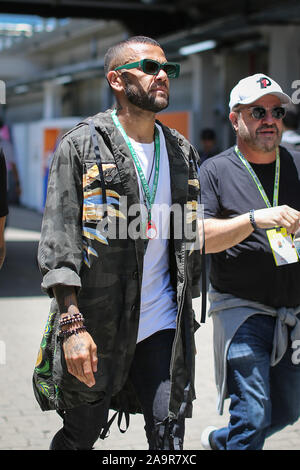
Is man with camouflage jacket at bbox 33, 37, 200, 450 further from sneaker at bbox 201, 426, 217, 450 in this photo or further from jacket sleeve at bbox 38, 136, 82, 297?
sneaker at bbox 201, 426, 217, 450

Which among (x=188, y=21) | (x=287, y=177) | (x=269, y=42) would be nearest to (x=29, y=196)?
(x=188, y=21)

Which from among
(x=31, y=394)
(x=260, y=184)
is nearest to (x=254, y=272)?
(x=260, y=184)

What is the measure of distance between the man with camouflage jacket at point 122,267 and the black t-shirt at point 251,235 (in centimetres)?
43

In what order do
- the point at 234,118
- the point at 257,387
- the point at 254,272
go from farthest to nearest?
the point at 234,118 → the point at 254,272 → the point at 257,387

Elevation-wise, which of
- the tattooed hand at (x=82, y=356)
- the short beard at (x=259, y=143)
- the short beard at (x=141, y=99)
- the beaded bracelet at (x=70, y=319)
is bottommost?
the tattooed hand at (x=82, y=356)

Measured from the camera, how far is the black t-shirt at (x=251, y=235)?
11.7 feet

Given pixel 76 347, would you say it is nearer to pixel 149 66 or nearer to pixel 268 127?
pixel 149 66

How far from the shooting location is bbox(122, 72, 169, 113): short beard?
308cm

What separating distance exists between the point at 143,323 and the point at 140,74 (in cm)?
100

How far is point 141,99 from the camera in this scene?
10.1 feet

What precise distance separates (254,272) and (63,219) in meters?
1.09

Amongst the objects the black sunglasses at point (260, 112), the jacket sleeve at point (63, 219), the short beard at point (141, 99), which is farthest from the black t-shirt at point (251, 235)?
the jacket sleeve at point (63, 219)

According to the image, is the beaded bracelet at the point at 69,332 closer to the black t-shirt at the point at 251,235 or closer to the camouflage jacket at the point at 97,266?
the camouflage jacket at the point at 97,266

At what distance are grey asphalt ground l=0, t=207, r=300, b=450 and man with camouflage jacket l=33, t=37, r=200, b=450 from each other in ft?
4.83
